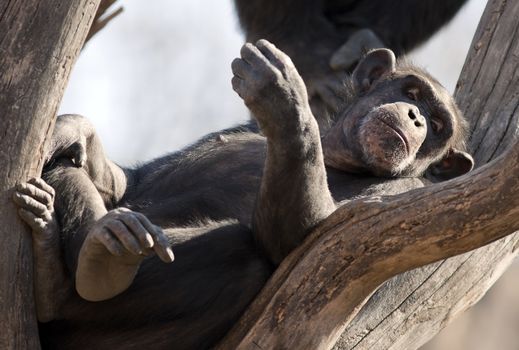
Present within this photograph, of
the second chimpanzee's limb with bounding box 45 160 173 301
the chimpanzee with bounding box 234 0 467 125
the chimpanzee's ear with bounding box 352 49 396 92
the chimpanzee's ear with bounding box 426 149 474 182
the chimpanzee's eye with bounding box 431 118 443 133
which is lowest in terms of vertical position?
the chimpanzee with bounding box 234 0 467 125

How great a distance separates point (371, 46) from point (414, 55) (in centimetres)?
44

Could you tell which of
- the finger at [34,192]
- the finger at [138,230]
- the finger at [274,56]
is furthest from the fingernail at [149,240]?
the finger at [274,56]

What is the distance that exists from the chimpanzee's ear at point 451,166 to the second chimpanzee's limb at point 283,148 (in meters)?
0.89

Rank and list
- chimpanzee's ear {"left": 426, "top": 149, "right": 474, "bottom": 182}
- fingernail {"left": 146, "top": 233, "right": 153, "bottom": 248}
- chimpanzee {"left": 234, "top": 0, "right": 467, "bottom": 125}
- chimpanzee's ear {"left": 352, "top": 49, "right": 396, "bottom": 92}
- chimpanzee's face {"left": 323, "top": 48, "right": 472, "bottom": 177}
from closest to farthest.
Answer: fingernail {"left": 146, "top": 233, "right": 153, "bottom": 248}
chimpanzee's face {"left": 323, "top": 48, "right": 472, "bottom": 177}
chimpanzee's ear {"left": 426, "top": 149, "right": 474, "bottom": 182}
chimpanzee's ear {"left": 352, "top": 49, "right": 396, "bottom": 92}
chimpanzee {"left": 234, "top": 0, "right": 467, "bottom": 125}

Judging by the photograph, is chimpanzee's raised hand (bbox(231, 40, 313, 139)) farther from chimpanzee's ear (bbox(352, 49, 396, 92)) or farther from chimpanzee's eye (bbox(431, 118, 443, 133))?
chimpanzee's ear (bbox(352, 49, 396, 92))

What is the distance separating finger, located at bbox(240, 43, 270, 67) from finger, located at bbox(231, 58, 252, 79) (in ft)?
0.04

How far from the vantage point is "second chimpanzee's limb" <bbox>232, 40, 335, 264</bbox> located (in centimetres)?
280

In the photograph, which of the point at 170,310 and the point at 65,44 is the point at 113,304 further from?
the point at 65,44

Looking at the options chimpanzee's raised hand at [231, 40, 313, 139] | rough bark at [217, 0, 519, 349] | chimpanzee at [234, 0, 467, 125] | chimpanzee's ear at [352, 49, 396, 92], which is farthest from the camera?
chimpanzee at [234, 0, 467, 125]

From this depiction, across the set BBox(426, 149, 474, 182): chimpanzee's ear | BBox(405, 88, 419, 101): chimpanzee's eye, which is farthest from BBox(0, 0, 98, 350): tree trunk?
BBox(426, 149, 474, 182): chimpanzee's ear

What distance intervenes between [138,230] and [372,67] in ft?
5.16

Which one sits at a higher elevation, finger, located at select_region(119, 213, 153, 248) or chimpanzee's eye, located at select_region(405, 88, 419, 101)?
finger, located at select_region(119, 213, 153, 248)

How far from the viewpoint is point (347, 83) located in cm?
409

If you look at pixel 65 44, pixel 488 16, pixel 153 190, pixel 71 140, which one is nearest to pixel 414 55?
pixel 488 16
